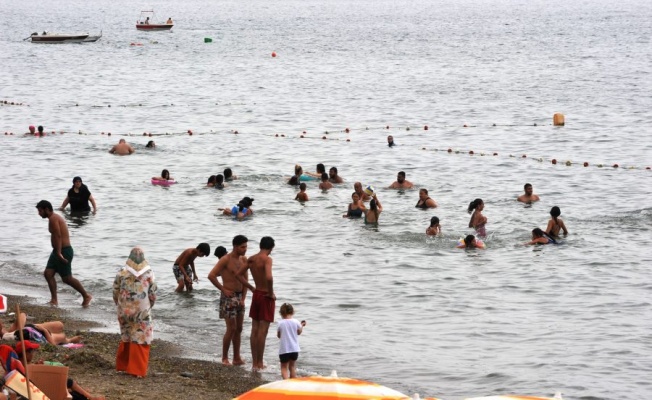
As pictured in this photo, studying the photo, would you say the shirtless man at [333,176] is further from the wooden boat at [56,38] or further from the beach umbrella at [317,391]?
the wooden boat at [56,38]

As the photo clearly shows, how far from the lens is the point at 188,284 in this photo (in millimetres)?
19359

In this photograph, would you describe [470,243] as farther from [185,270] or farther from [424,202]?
[185,270]

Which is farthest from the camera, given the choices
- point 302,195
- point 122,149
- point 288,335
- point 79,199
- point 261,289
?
point 122,149

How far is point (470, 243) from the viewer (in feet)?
76.5

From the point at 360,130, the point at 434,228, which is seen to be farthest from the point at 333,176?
the point at 360,130

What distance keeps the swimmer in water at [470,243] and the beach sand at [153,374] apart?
9.24m

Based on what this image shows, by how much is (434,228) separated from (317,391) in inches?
611

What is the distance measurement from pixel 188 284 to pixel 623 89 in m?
43.8

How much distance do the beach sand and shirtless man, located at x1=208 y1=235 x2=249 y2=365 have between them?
1.74 ft

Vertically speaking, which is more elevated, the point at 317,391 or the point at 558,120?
the point at 558,120

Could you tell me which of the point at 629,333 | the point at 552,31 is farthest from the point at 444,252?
the point at 552,31

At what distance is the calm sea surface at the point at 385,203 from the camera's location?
55.5ft

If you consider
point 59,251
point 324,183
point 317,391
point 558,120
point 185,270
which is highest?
point 558,120

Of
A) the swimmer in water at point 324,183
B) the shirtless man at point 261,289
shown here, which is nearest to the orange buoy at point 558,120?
the swimmer in water at point 324,183
